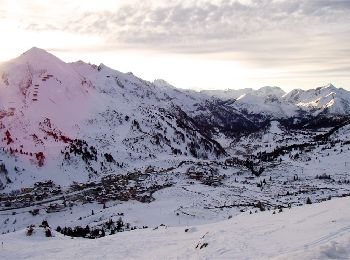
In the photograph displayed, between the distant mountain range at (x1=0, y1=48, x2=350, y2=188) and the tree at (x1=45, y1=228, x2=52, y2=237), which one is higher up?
the distant mountain range at (x1=0, y1=48, x2=350, y2=188)

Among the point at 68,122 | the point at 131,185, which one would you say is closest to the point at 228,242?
the point at 131,185

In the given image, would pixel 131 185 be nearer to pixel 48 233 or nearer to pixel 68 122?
pixel 68 122

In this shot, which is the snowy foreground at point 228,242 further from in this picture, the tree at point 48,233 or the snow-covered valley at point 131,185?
the tree at point 48,233

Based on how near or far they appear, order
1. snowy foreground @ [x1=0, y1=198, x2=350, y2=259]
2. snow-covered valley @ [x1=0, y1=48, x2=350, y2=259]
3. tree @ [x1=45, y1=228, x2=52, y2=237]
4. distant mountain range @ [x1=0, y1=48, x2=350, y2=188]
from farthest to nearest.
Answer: distant mountain range @ [x1=0, y1=48, x2=350, y2=188] < tree @ [x1=45, y1=228, x2=52, y2=237] < snow-covered valley @ [x1=0, y1=48, x2=350, y2=259] < snowy foreground @ [x1=0, y1=198, x2=350, y2=259]

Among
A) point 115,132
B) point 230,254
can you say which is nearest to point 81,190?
point 115,132

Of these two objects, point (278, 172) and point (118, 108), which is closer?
point (278, 172)

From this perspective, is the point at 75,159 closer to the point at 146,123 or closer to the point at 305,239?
the point at 146,123

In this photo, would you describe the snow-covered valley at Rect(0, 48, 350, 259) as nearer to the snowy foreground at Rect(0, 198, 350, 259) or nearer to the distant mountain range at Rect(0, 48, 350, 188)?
the snowy foreground at Rect(0, 198, 350, 259)

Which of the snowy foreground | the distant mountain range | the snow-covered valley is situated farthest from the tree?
the distant mountain range
